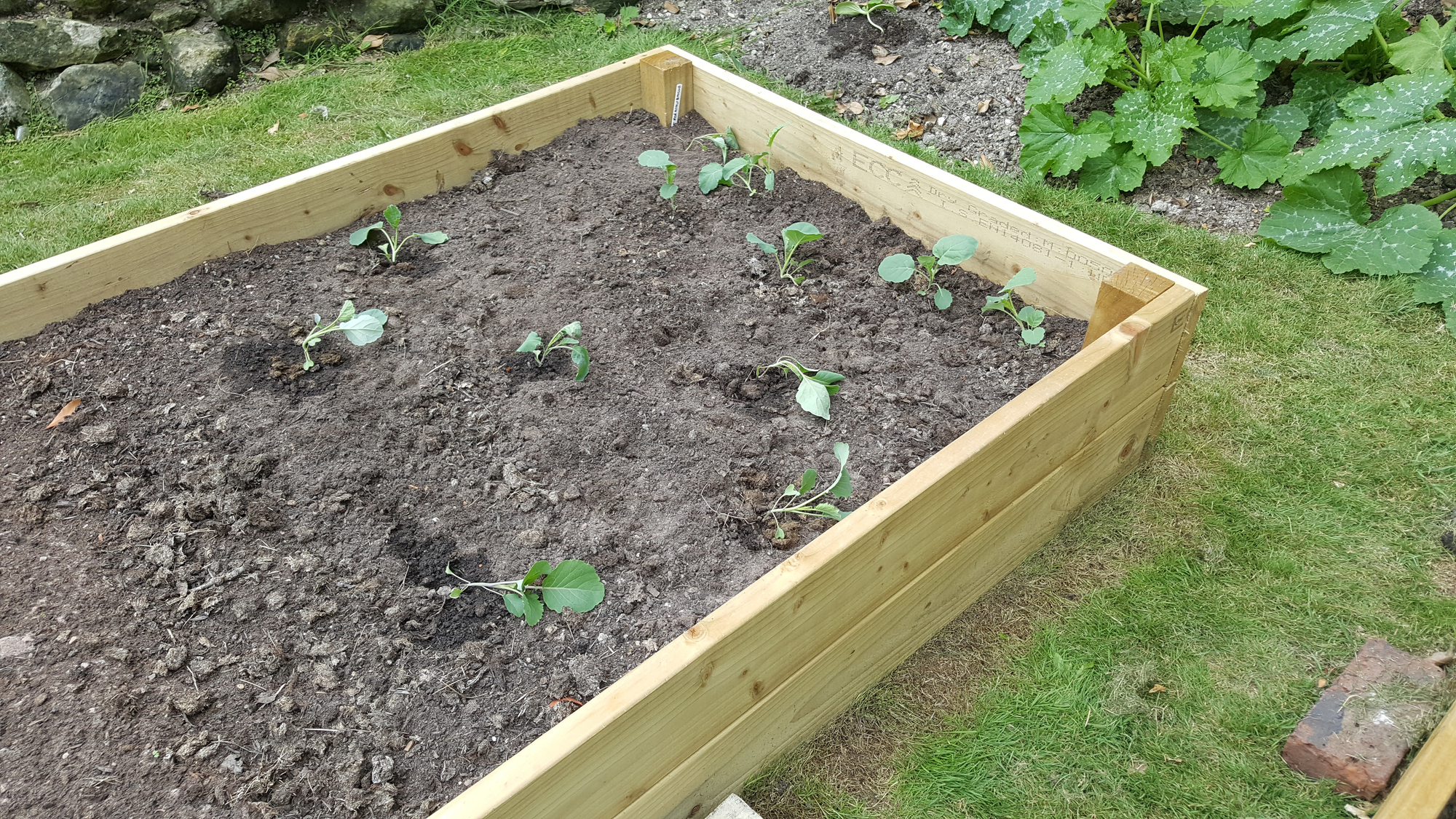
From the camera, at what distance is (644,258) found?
8.58 feet

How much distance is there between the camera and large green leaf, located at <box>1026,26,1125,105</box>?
3.18 meters

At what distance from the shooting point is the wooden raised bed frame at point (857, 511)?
1462 millimetres

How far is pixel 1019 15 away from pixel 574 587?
10.5ft

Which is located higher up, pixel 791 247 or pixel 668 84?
pixel 668 84

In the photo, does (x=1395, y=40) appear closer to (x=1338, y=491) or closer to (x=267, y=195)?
(x=1338, y=491)

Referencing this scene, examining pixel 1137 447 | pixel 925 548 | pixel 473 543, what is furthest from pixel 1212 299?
pixel 473 543

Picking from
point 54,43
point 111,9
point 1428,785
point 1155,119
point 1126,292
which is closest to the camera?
point 1428,785

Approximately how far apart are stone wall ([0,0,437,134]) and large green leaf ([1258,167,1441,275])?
399 cm

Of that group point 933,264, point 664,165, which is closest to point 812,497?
point 933,264

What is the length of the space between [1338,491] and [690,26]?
3.53m

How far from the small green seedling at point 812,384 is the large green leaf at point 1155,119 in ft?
5.68

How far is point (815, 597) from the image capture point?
163 cm

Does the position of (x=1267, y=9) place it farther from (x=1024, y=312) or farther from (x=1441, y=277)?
(x=1024, y=312)

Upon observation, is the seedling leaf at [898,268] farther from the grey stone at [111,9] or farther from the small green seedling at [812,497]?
the grey stone at [111,9]
